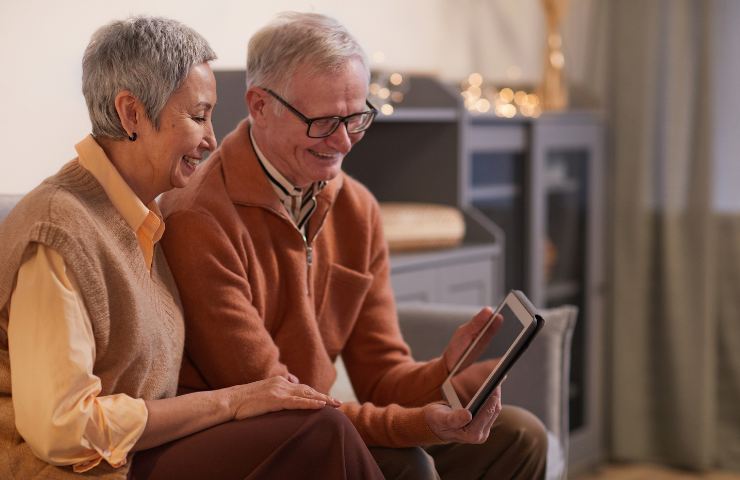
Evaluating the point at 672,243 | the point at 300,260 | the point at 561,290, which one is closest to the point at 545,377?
the point at 300,260

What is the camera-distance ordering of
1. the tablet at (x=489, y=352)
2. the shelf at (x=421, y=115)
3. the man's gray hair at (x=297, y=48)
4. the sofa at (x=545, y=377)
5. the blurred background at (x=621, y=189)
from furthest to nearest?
the blurred background at (x=621, y=189)
the shelf at (x=421, y=115)
the sofa at (x=545, y=377)
the man's gray hair at (x=297, y=48)
the tablet at (x=489, y=352)

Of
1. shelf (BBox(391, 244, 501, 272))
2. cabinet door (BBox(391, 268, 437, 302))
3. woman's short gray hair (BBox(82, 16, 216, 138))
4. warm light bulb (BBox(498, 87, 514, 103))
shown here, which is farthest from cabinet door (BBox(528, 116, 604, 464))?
woman's short gray hair (BBox(82, 16, 216, 138))

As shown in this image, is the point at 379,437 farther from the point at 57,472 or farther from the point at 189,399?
the point at 57,472

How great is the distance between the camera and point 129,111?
132 cm

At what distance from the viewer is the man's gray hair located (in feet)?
5.12

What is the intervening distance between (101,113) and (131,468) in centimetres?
43

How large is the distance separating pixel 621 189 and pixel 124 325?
2.71 meters

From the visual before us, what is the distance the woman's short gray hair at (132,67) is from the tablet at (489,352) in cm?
56

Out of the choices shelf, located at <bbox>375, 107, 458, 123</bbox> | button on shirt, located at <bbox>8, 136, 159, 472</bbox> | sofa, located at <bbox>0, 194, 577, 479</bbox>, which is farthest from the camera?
shelf, located at <bbox>375, 107, 458, 123</bbox>

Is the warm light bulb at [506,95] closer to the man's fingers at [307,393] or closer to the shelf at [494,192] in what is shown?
the shelf at [494,192]

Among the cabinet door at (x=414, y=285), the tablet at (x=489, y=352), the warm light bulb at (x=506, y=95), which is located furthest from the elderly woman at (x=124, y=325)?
the warm light bulb at (x=506, y=95)

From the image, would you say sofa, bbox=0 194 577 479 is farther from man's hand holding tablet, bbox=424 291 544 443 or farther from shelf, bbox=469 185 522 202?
shelf, bbox=469 185 522 202

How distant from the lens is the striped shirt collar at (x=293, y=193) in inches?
64.6

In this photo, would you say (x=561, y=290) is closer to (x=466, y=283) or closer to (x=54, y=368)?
(x=466, y=283)
